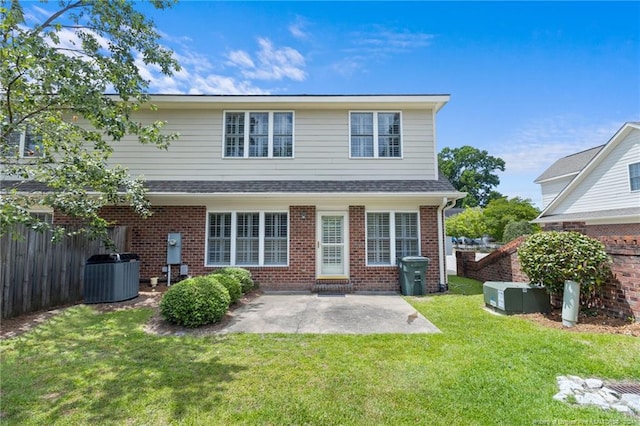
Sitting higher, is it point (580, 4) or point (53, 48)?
point (580, 4)

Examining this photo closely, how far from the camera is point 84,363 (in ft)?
12.6

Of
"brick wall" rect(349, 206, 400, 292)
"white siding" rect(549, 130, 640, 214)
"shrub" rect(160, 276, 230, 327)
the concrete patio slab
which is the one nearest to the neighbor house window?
"white siding" rect(549, 130, 640, 214)

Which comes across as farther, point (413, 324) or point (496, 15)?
point (496, 15)

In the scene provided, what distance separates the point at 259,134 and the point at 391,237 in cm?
535

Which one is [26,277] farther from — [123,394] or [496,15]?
[496,15]

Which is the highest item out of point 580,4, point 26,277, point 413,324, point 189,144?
point 580,4

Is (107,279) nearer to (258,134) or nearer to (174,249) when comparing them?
(174,249)

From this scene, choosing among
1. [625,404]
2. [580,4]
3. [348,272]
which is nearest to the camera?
[625,404]

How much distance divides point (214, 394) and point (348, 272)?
6210 mm

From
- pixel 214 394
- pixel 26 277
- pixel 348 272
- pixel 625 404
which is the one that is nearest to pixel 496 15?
pixel 348 272

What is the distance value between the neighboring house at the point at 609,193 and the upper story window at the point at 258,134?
10.2 metres

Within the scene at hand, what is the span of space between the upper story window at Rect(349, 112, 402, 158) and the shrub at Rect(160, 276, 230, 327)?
6.08 m

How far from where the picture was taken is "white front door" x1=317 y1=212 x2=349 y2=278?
29.7 ft

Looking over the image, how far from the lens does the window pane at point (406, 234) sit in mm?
9055
